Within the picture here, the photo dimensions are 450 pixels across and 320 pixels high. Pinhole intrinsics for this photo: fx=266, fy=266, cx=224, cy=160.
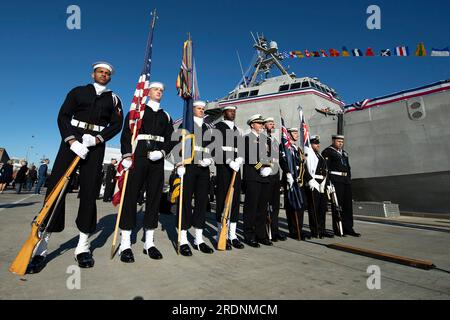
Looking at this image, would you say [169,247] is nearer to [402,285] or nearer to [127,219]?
[127,219]

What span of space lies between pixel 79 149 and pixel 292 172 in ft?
10.7

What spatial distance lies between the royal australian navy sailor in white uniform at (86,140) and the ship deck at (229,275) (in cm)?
32

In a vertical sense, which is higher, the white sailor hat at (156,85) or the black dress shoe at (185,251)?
the white sailor hat at (156,85)

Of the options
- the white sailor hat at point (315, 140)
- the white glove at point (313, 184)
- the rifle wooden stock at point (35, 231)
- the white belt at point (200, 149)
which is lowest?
the rifle wooden stock at point (35, 231)

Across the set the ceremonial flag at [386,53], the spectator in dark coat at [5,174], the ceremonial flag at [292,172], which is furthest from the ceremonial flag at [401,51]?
the spectator in dark coat at [5,174]

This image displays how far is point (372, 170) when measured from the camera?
26.9ft

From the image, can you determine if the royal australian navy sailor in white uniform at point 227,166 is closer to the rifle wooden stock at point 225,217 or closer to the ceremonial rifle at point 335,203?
the rifle wooden stock at point 225,217

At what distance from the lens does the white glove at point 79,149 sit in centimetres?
254

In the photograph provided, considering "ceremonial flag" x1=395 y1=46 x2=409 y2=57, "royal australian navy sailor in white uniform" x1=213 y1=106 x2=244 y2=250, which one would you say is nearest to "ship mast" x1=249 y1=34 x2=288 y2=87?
"ceremonial flag" x1=395 y1=46 x2=409 y2=57

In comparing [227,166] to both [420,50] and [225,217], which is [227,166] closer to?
[225,217]

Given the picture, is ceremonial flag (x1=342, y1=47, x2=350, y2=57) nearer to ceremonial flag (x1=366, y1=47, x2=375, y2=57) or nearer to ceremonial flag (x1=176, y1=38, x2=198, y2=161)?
ceremonial flag (x1=366, y1=47, x2=375, y2=57)

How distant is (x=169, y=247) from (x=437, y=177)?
23.8 ft

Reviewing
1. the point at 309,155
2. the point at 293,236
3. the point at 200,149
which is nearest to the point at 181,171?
the point at 200,149

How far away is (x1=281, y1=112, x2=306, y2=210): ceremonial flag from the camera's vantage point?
441 cm
